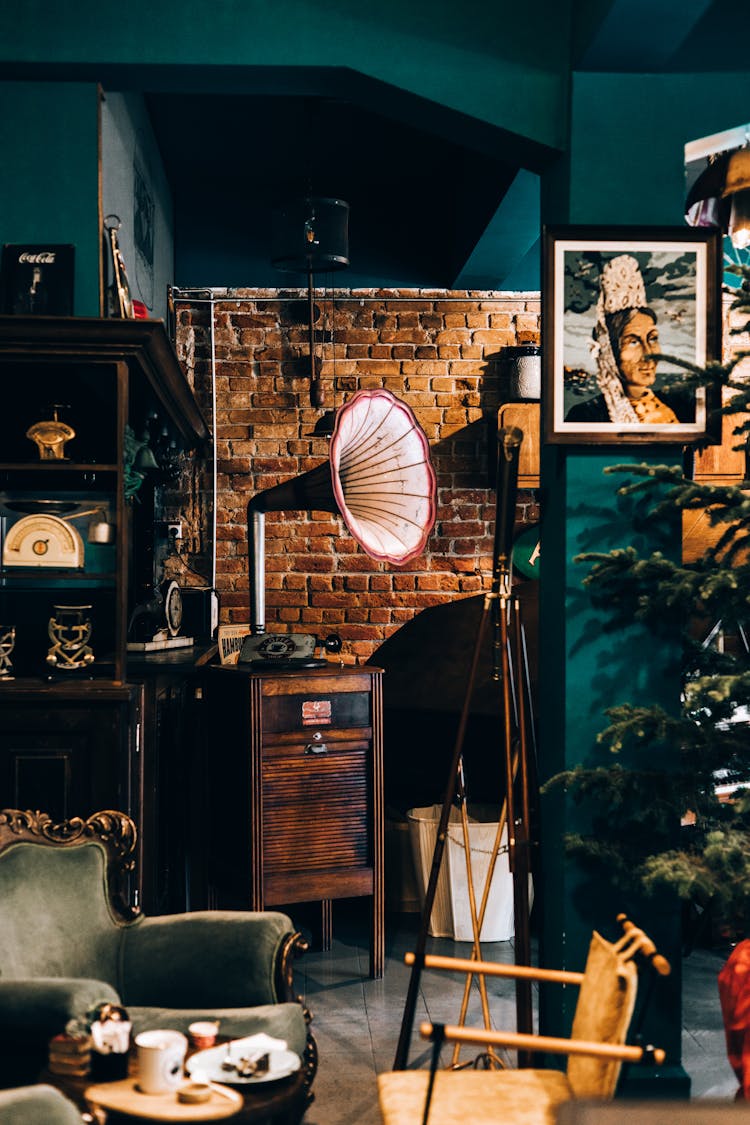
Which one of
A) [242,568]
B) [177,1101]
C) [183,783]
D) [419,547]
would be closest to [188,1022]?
[177,1101]

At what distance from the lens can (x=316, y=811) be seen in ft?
12.6

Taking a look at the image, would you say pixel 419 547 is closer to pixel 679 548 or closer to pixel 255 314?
pixel 679 548

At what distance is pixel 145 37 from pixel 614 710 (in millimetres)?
2141

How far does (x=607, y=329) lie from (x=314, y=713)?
1702mm

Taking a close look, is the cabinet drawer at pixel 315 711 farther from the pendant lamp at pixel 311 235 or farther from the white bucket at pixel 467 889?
the pendant lamp at pixel 311 235

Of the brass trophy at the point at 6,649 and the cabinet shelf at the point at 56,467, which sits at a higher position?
the cabinet shelf at the point at 56,467

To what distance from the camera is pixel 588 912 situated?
2895 mm

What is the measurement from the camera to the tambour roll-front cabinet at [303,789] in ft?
12.5

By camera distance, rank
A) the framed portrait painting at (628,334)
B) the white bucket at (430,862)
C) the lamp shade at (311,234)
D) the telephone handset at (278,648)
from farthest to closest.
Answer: the lamp shade at (311,234), the white bucket at (430,862), the telephone handset at (278,648), the framed portrait painting at (628,334)

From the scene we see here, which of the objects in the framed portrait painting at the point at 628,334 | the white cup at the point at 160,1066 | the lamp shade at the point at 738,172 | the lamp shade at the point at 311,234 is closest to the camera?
the white cup at the point at 160,1066

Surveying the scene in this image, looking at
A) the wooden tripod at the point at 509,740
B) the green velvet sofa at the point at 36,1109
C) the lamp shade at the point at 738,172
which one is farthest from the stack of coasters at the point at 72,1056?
the lamp shade at the point at 738,172

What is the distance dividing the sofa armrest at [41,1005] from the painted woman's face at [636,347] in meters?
1.92

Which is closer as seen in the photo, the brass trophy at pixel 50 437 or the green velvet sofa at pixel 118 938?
the green velvet sofa at pixel 118 938

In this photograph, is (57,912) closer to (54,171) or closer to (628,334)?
(628,334)
